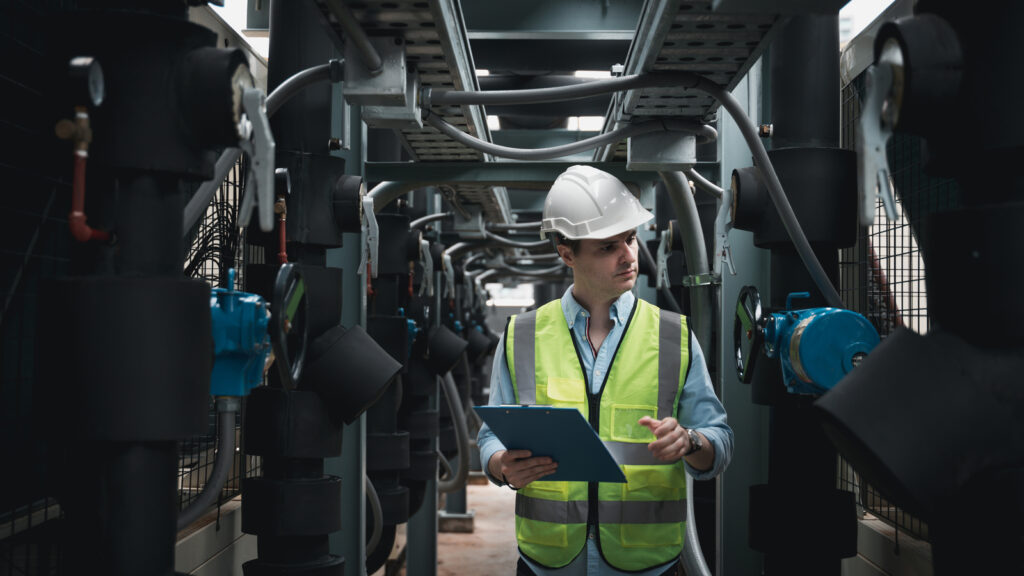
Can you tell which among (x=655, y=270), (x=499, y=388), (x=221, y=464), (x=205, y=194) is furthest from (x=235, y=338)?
(x=655, y=270)

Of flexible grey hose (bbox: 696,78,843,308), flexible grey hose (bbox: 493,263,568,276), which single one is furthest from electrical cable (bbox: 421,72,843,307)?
flexible grey hose (bbox: 493,263,568,276)

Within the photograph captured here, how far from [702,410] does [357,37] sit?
1.07 meters

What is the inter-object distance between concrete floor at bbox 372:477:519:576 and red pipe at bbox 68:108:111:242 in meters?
4.06

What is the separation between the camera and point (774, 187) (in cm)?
173

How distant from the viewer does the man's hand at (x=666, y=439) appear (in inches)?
65.8

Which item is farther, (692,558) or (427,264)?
(427,264)

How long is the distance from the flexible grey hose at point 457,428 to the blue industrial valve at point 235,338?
3.72m

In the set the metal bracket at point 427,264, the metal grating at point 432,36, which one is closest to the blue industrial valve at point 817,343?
the metal grating at point 432,36

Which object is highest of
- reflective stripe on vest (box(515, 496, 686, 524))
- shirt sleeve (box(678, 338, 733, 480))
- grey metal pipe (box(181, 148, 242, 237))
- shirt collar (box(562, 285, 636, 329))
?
grey metal pipe (box(181, 148, 242, 237))

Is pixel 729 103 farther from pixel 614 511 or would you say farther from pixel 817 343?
pixel 614 511

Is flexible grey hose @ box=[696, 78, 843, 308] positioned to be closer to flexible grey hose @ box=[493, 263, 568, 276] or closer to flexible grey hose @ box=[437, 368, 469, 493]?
flexible grey hose @ box=[437, 368, 469, 493]

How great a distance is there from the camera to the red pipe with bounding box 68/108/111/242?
1088 mm

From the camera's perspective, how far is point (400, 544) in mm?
5723

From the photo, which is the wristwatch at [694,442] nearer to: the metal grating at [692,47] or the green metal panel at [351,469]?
the metal grating at [692,47]
